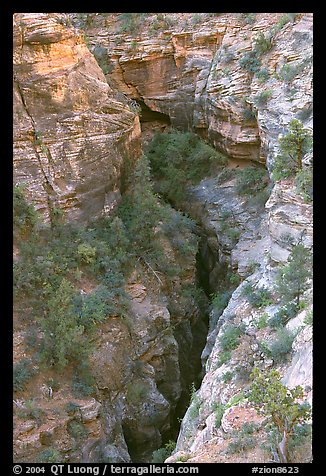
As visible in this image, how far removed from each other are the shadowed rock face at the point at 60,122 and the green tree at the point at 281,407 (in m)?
8.64

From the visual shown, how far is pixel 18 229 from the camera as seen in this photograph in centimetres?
1275

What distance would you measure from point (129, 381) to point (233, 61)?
12.0m

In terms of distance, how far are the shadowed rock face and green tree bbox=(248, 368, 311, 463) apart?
864cm

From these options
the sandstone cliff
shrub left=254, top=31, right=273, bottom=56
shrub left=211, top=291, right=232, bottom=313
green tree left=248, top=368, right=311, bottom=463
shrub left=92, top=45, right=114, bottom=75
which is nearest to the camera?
green tree left=248, top=368, right=311, bottom=463

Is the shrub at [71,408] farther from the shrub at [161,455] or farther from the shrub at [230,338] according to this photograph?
the shrub at [230,338]

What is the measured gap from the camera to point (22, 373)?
10.9 metres

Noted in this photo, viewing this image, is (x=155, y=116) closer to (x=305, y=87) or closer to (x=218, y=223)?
(x=218, y=223)

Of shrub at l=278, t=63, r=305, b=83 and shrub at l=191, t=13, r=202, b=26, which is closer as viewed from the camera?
shrub at l=278, t=63, r=305, b=83

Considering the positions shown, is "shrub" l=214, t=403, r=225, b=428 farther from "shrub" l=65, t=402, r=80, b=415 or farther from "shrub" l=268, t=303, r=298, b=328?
"shrub" l=65, t=402, r=80, b=415

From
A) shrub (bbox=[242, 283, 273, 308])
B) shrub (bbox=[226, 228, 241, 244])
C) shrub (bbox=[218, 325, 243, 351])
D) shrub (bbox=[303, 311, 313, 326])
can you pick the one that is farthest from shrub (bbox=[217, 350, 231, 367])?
shrub (bbox=[226, 228, 241, 244])

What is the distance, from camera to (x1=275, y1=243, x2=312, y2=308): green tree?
33.8 feet

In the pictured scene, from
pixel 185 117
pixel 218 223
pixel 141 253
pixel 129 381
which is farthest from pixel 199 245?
pixel 129 381

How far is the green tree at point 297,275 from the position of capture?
10.3 metres

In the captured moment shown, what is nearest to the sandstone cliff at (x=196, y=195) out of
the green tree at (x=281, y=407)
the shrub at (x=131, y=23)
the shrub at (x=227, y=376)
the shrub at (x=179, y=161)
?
the shrub at (x=227, y=376)
